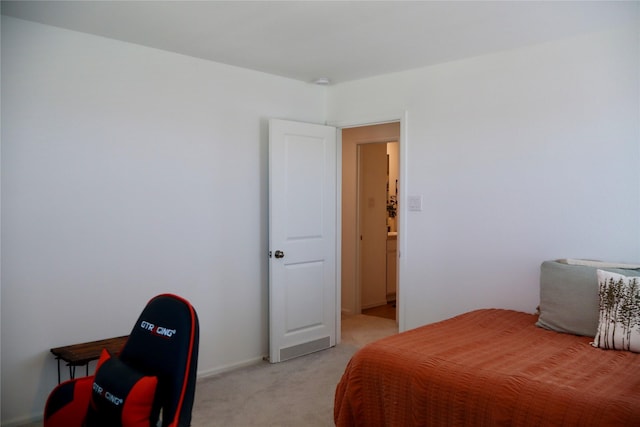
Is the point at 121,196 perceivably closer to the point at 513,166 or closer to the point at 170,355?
the point at 170,355

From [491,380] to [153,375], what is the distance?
1364mm

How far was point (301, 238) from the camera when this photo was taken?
14.3 feet

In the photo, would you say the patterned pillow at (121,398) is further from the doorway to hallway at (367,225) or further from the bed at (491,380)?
the doorway to hallway at (367,225)

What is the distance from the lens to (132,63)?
11.3ft

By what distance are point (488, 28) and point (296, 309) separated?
2680 mm

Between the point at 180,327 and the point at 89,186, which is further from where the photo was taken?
the point at 89,186

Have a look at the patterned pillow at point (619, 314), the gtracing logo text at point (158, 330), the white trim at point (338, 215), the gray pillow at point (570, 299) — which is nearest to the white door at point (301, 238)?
the white trim at point (338, 215)

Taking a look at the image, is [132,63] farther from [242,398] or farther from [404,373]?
[404,373]

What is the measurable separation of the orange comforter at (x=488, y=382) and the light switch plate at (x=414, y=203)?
1.39 m

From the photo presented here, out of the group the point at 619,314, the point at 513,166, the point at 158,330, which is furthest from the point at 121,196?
the point at 619,314

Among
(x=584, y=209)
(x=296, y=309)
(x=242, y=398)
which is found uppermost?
(x=584, y=209)

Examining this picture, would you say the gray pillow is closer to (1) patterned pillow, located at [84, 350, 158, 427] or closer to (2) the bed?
(2) the bed

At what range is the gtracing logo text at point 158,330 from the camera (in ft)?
6.24

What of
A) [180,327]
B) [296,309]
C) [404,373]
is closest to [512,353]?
[404,373]
